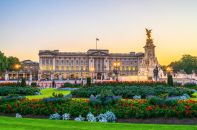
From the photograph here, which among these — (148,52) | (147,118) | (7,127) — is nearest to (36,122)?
(7,127)

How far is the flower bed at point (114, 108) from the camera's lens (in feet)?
53.0

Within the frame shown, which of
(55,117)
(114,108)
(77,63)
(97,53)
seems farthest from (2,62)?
(114,108)

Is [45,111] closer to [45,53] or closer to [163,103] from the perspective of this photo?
[163,103]

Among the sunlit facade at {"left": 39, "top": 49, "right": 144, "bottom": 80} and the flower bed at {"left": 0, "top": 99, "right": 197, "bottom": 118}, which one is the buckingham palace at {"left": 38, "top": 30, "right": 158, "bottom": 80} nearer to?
the sunlit facade at {"left": 39, "top": 49, "right": 144, "bottom": 80}

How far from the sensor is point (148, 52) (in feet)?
186

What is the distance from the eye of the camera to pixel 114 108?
1733 cm

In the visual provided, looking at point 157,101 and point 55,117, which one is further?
point 157,101

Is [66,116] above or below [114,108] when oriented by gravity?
below

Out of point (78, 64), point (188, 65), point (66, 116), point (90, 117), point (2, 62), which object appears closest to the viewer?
point (90, 117)

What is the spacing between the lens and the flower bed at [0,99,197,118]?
53.0ft

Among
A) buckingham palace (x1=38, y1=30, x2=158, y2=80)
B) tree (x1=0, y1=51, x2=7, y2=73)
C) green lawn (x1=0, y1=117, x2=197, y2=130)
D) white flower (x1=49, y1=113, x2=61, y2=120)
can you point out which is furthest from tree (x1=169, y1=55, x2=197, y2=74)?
green lawn (x1=0, y1=117, x2=197, y2=130)

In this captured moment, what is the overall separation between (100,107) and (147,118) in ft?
8.22

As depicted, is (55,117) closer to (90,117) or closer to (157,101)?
(90,117)

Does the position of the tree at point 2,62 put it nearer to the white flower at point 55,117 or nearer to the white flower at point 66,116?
the white flower at point 55,117
